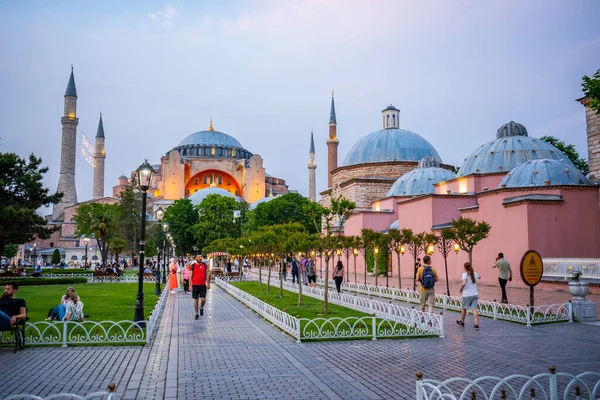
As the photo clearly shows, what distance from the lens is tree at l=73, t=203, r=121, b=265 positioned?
42.7m

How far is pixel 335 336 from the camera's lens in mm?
9555

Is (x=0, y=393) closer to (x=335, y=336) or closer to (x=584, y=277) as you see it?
(x=335, y=336)

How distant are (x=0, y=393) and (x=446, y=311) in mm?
11043

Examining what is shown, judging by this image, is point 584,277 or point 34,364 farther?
point 584,277

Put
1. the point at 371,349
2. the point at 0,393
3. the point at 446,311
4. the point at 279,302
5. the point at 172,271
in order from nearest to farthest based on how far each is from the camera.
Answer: the point at 0,393 → the point at 371,349 → the point at 446,311 → the point at 279,302 → the point at 172,271

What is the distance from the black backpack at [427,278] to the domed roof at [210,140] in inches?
3283

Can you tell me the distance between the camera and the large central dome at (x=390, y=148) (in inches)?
1853

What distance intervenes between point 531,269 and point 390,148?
36450 mm

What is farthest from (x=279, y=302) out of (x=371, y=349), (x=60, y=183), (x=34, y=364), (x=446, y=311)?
(x=60, y=183)

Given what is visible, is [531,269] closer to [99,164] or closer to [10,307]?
[10,307]

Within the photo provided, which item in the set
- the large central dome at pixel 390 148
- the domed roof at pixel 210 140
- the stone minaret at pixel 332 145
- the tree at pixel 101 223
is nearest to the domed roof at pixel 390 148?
the large central dome at pixel 390 148

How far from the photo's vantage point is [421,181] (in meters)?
38.0

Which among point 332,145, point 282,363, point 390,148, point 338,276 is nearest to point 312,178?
point 332,145

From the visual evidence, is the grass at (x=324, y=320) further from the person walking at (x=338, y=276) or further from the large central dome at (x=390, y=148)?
the large central dome at (x=390, y=148)
